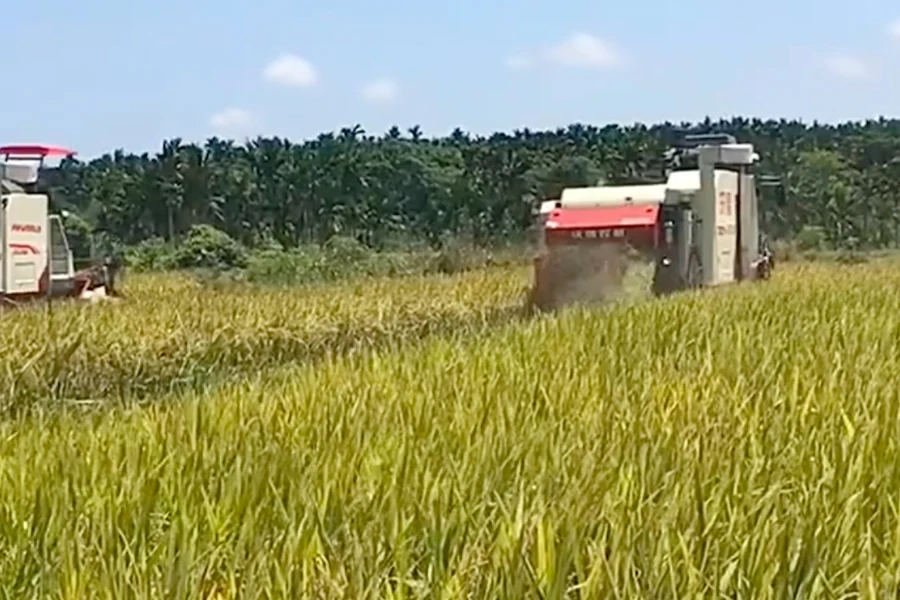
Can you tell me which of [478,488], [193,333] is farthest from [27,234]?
[478,488]

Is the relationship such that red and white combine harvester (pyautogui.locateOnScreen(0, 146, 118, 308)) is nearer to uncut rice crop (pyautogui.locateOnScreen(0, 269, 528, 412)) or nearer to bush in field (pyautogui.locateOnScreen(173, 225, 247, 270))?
uncut rice crop (pyautogui.locateOnScreen(0, 269, 528, 412))

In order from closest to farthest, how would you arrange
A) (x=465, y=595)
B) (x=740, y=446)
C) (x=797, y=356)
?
(x=465, y=595)
(x=740, y=446)
(x=797, y=356)

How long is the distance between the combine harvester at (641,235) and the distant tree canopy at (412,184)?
1257 inches

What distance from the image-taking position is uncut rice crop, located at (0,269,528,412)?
8617mm

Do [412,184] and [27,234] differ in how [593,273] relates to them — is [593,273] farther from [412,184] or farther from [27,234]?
[412,184]

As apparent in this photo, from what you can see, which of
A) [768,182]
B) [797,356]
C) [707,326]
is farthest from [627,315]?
[768,182]

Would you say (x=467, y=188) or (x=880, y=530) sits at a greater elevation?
(x=467, y=188)

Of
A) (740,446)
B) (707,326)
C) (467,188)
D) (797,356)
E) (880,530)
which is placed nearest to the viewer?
(880,530)

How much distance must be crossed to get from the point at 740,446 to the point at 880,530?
34.2 inches

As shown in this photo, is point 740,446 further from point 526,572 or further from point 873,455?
point 526,572

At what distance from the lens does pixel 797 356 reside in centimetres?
A: 611

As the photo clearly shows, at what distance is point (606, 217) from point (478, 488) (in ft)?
33.8

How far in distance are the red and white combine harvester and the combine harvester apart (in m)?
5.49

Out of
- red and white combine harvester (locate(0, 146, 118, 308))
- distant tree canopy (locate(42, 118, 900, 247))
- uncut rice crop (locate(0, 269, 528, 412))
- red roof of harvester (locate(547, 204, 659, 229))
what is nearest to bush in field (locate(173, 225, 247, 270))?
distant tree canopy (locate(42, 118, 900, 247))
